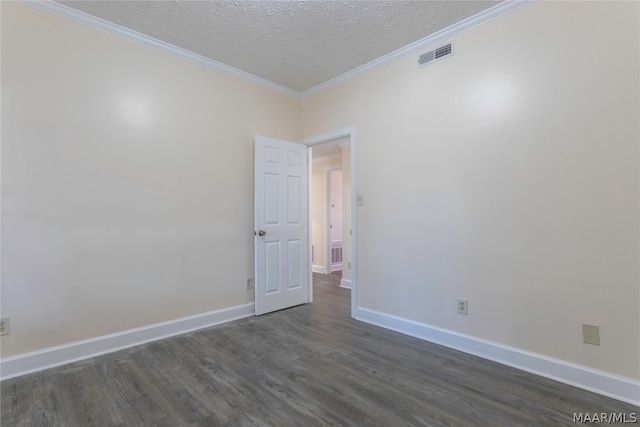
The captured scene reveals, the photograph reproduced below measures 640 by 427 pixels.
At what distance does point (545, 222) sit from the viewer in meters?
Answer: 2.12

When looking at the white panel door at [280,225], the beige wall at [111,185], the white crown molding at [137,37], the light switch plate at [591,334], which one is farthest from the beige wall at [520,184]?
the beige wall at [111,185]

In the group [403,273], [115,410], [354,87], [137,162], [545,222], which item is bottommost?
[115,410]

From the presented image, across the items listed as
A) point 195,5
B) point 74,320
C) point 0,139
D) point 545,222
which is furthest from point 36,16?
point 545,222

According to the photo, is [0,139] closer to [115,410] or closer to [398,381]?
[115,410]

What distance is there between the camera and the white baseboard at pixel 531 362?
5.96 ft

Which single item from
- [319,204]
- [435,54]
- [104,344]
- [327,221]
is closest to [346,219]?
[327,221]

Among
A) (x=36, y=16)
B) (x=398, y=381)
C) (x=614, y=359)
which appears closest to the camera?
(x=614, y=359)

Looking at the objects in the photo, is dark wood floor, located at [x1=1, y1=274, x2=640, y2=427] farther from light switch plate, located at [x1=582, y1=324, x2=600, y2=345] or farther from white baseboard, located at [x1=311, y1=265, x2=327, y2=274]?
white baseboard, located at [x1=311, y1=265, x2=327, y2=274]

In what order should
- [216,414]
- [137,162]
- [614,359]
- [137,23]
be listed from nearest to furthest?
[216,414] < [614,359] < [137,23] < [137,162]

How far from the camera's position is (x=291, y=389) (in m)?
1.94

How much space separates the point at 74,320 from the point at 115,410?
39.4 inches

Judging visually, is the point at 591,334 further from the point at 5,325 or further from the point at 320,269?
the point at 320,269

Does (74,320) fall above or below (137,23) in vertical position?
below

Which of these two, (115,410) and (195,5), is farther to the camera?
(195,5)
